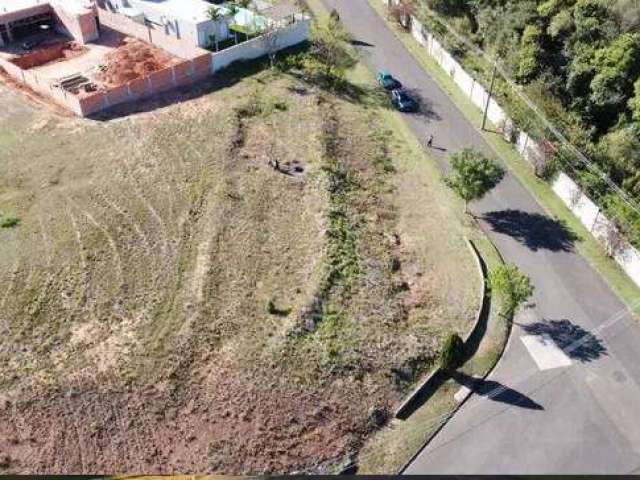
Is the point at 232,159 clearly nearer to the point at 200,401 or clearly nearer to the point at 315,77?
the point at 315,77

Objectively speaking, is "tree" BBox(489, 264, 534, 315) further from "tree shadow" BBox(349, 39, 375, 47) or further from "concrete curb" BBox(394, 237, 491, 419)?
"tree shadow" BBox(349, 39, 375, 47)

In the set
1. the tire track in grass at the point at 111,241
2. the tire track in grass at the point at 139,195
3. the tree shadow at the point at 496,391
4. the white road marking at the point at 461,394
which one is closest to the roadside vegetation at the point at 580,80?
the tree shadow at the point at 496,391

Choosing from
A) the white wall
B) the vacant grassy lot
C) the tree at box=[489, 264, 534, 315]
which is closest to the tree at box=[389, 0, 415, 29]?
the white wall

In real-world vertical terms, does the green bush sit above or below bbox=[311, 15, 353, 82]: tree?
below

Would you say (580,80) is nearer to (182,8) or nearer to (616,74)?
(616,74)

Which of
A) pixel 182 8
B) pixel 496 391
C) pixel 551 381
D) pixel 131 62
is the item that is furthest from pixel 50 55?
pixel 551 381

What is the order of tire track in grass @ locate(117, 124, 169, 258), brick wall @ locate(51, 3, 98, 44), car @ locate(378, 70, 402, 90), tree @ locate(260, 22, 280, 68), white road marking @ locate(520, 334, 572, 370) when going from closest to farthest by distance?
white road marking @ locate(520, 334, 572, 370)
tire track in grass @ locate(117, 124, 169, 258)
car @ locate(378, 70, 402, 90)
tree @ locate(260, 22, 280, 68)
brick wall @ locate(51, 3, 98, 44)

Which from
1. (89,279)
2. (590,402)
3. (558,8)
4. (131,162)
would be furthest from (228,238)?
(558,8)
